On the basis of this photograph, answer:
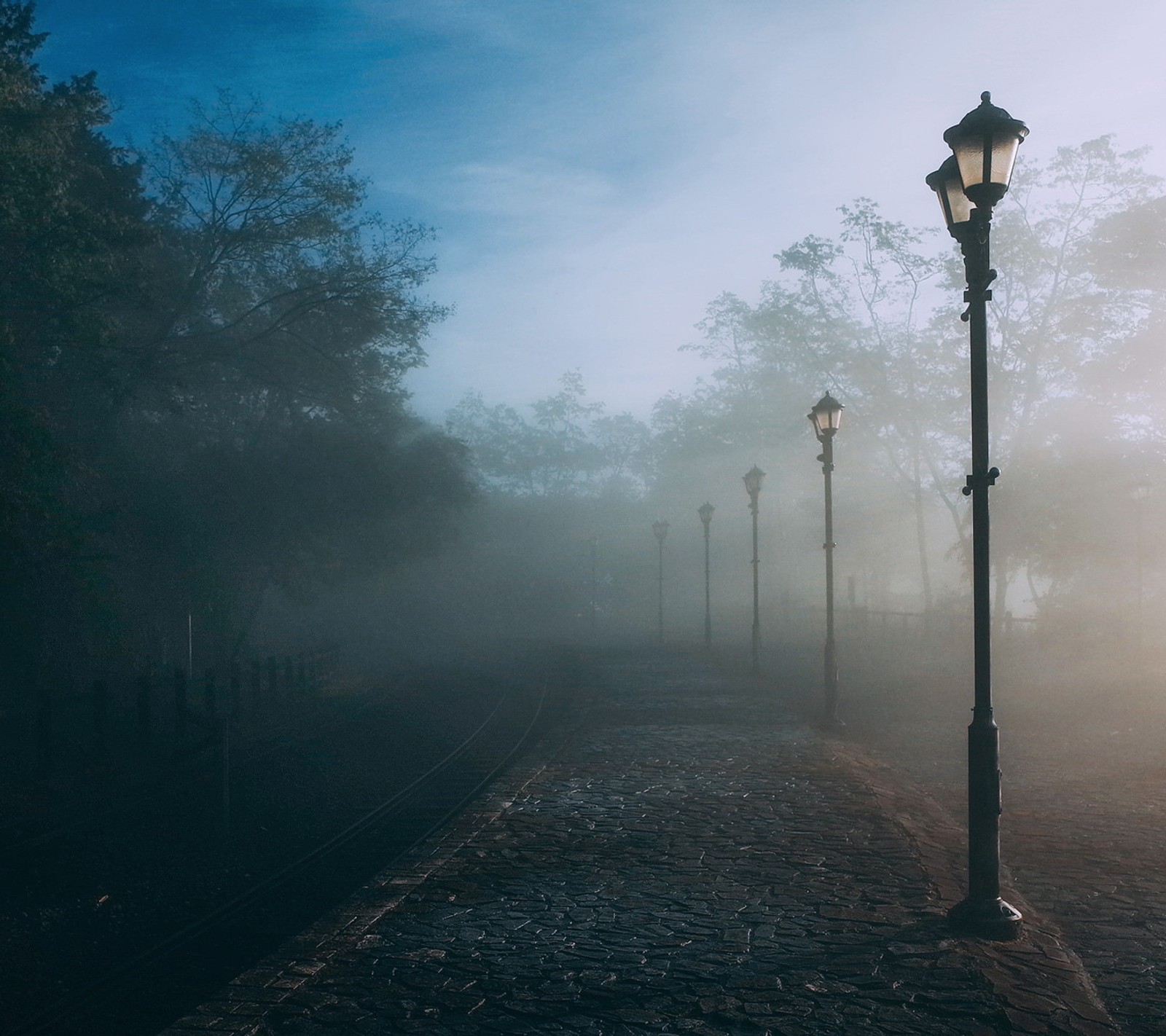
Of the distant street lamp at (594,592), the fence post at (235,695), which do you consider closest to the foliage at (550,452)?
the distant street lamp at (594,592)

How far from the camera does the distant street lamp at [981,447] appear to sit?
6.69 metres

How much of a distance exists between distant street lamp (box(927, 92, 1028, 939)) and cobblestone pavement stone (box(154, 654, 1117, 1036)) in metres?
0.37

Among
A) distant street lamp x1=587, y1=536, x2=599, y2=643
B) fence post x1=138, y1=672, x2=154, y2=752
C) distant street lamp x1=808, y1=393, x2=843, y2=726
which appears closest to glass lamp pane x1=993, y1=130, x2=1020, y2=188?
distant street lamp x1=808, y1=393, x2=843, y2=726

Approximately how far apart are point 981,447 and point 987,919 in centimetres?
285

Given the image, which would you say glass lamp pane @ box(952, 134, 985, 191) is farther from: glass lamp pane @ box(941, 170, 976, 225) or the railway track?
the railway track

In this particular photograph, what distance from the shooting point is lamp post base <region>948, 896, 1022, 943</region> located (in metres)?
6.34

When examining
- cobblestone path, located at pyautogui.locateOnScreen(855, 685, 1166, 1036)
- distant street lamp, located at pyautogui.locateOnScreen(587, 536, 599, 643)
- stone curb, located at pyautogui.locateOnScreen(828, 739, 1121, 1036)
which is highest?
distant street lamp, located at pyautogui.locateOnScreen(587, 536, 599, 643)

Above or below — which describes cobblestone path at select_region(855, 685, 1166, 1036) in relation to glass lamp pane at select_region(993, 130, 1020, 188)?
below

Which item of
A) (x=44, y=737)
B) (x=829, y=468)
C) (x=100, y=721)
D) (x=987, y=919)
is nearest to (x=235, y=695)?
(x=100, y=721)

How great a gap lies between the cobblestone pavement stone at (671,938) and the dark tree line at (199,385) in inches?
446

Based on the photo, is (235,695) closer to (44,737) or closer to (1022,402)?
(44,737)

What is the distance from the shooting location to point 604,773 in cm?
1274

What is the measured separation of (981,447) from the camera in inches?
287

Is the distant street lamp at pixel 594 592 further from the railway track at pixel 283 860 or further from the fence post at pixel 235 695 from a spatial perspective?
the railway track at pixel 283 860
